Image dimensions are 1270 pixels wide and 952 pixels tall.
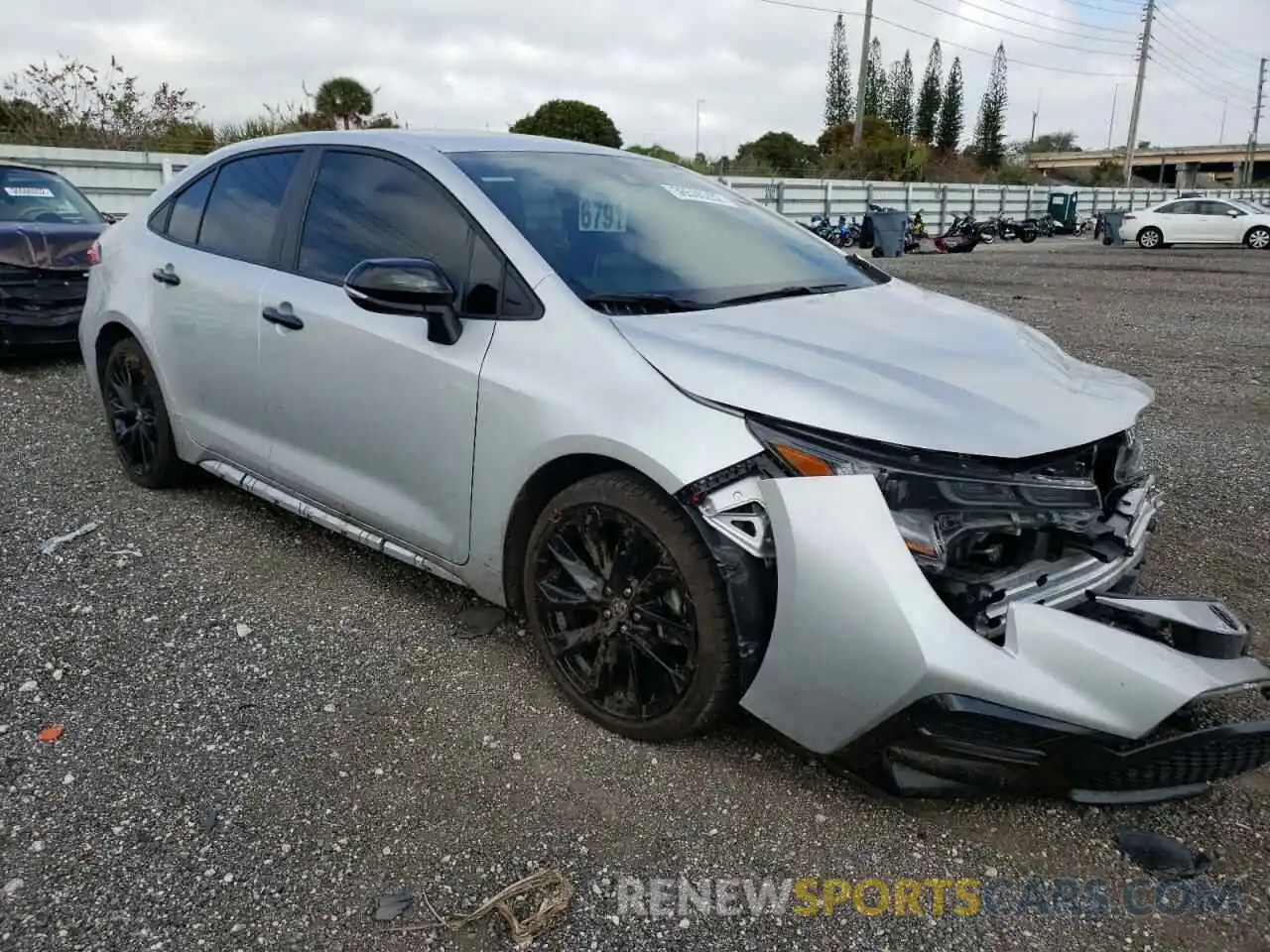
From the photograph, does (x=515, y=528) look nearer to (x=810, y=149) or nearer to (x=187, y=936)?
(x=187, y=936)

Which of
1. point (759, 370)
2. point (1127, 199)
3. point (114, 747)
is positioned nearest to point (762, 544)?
point (759, 370)

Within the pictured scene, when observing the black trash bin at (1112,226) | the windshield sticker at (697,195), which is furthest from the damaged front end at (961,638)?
the black trash bin at (1112,226)

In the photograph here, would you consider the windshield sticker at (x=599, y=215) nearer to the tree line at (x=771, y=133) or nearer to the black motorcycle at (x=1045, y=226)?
the tree line at (x=771, y=133)

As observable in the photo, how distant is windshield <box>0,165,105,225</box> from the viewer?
7.71 metres

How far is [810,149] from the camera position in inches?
2224

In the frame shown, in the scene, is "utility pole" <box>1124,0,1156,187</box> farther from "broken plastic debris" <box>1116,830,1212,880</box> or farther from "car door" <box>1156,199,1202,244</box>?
"broken plastic debris" <box>1116,830,1212,880</box>

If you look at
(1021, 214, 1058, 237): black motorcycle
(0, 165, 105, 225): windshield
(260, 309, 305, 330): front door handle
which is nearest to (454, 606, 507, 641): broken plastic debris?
(260, 309, 305, 330): front door handle

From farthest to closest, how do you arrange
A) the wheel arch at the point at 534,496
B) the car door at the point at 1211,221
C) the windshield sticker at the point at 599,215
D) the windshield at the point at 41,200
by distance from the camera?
the car door at the point at 1211,221
the windshield at the point at 41,200
the windshield sticker at the point at 599,215
the wheel arch at the point at 534,496

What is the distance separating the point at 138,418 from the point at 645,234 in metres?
2.75

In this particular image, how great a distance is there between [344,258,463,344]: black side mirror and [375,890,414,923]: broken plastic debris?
151cm

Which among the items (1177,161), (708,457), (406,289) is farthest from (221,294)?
(1177,161)

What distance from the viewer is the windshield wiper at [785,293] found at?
2931 millimetres

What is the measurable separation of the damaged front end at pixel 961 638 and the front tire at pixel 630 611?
4.5 inches

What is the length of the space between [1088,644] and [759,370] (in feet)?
3.12
